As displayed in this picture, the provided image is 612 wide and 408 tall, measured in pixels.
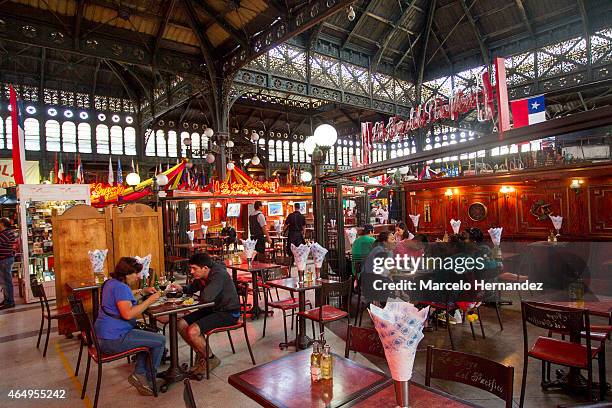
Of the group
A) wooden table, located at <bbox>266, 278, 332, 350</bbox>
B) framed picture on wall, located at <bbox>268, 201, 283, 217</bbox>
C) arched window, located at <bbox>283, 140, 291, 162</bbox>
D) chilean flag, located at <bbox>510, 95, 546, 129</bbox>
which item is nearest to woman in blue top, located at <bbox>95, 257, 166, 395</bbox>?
wooden table, located at <bbox>266, 278, 332, 350</bbox>

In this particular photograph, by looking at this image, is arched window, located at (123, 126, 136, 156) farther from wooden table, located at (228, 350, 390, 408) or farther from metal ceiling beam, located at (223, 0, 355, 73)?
wooden table, located at (228, 350, 390, 408)

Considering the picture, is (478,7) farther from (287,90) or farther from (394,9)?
(287,90)

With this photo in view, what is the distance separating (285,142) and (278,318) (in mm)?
18192

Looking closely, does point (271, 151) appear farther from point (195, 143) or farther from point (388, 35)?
point (388, 35)

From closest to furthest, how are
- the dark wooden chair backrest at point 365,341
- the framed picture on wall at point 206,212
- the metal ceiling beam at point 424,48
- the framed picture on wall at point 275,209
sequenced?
1. the dark wooden chair backrest at point 365,341
2. the framed picture on wall at point 206,212
3. the metal ceiling beam at point 424,48
4. the framed picture on wall at point 275,209

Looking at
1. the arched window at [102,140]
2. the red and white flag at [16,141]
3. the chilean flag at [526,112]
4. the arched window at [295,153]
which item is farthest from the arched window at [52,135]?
the chilean flag at [526,112]

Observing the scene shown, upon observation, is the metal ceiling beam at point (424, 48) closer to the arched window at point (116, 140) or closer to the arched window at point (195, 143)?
the arched window at point (195, 143)

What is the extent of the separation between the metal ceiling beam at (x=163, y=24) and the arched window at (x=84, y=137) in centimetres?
948

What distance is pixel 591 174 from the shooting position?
7.29 meters

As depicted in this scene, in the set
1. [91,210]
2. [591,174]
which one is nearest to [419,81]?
[591,174]

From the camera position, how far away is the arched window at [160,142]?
19.3 meters

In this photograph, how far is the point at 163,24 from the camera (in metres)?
9.44

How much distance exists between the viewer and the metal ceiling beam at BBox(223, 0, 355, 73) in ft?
25.0

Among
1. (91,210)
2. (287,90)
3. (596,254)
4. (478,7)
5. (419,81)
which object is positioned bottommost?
(596,254)
